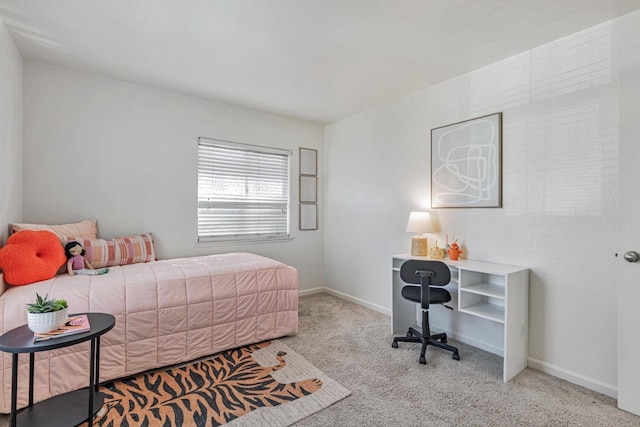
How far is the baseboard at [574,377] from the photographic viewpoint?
2180 mm

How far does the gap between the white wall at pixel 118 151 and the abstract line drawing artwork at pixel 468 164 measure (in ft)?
7.47

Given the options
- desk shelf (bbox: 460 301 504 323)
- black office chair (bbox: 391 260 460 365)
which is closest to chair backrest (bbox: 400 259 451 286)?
black office chair (bbox: 391 260 460 365)

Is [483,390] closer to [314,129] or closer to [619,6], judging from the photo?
[619,6]

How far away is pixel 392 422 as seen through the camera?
188 centimetres

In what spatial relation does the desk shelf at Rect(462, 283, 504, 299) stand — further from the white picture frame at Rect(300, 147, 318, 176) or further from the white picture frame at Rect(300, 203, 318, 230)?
the white picture frame at Rect(300, 147, 318, 176)

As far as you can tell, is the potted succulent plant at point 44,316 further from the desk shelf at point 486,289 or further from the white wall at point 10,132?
the desk shelf at point 486,289

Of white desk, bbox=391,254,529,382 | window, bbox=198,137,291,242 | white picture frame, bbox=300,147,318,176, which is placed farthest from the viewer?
white picture frame, bbox=300,147,318,176

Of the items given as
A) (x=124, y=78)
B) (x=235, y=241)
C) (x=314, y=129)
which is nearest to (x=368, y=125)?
(x=314, y=129)

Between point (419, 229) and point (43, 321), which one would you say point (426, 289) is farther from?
point (43, 321)

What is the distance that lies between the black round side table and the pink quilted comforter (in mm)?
182

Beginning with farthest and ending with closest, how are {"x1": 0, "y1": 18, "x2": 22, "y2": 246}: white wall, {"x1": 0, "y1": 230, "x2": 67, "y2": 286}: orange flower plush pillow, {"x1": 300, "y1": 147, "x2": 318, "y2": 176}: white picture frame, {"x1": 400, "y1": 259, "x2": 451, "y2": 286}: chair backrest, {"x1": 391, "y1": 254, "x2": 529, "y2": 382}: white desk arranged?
1. {"x1": 300, "y1": 147, "x2": 318, "y2": 176}: white picture frame
2. {"x1": 400, "y1": 259, "x2": 451, "y2": 286}: chair backrest
3. {"x1": 391, "y1": 254, "x2": 529, "y2": 382}: white desk
4. {"x1": 0, "y1": 18, "x2": 22, "y2": 246}: white wall
5. {"x1": 0, "y1": 230, "x2": 67, "y2": 286}: orange flower plush pillow

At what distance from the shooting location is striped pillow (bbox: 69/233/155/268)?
283 centimetres

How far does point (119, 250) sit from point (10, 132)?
1.21 meters

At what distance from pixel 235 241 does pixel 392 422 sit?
275 centimetres
